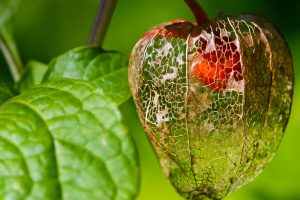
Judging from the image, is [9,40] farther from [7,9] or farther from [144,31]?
[144,31]

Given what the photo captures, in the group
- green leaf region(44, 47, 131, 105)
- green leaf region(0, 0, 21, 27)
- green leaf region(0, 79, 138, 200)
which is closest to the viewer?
green leaf region(0, 79, 138, 200)

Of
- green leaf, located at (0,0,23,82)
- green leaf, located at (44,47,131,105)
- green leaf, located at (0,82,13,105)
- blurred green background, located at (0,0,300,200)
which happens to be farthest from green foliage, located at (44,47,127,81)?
blurred green background, located at (0,0,300,200)

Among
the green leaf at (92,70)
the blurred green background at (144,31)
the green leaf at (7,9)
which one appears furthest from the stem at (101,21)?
the blurred green background at (144,31)

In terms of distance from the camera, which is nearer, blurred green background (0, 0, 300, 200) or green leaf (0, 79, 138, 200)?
green leaf (0, 79, 138, 200)

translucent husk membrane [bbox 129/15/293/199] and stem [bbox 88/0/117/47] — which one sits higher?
stem [bbox 88/0/117/47]

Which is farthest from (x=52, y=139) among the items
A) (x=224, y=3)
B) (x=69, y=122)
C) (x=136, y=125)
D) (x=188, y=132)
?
(x=224, y=3)

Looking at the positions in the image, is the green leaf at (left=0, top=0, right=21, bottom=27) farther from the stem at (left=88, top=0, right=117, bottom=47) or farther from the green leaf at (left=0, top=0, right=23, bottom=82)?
the stem at (left=88, top=0, right=117, bottom=47)

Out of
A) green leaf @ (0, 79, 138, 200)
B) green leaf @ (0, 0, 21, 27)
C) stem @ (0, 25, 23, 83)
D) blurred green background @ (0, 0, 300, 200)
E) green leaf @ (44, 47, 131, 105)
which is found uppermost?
green leaf @ (0, 79, 138, 200)
